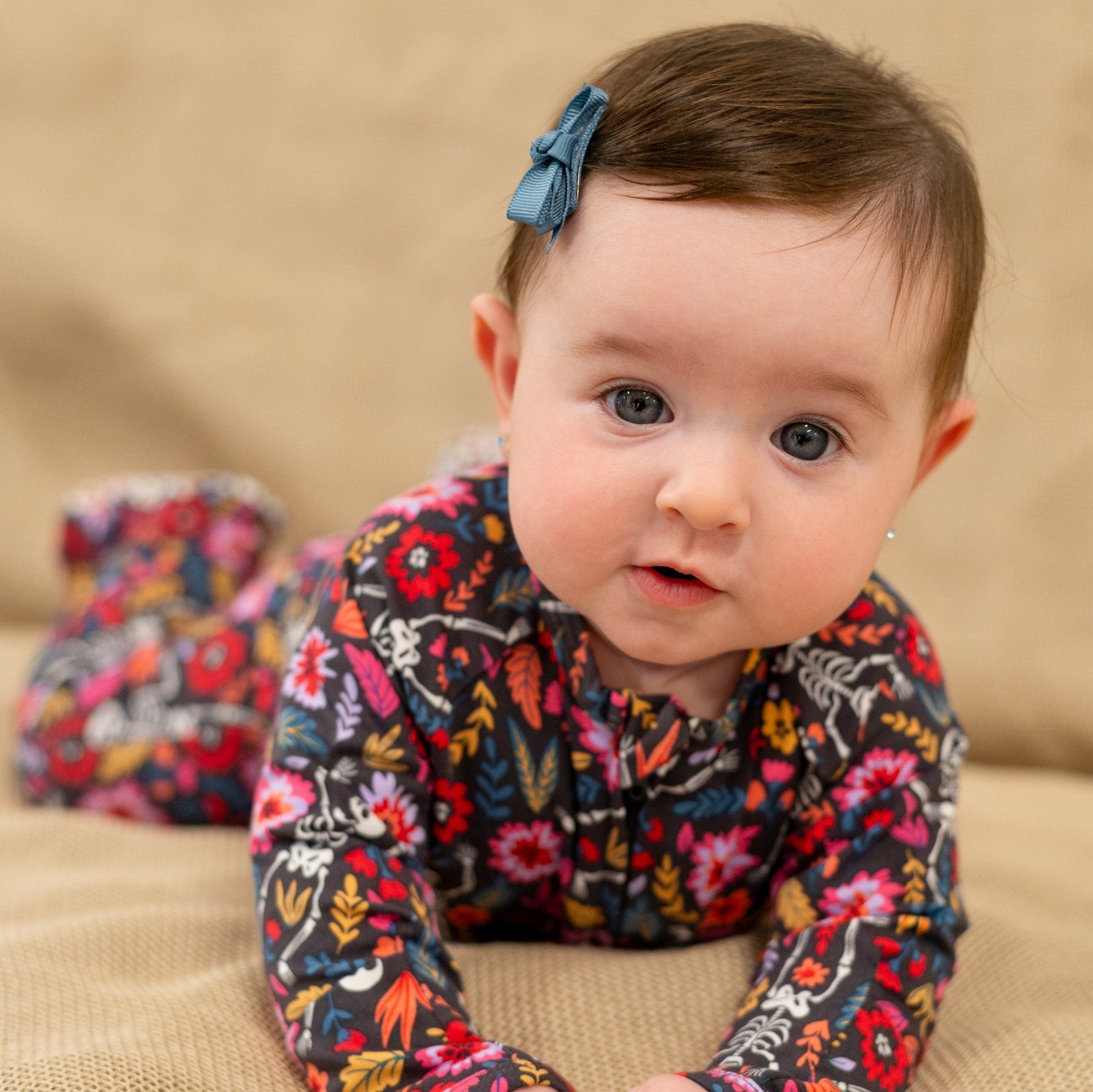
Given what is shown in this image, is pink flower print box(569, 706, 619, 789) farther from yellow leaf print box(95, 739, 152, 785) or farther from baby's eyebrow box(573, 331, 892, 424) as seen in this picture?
yellow leaf print box(95, 739, 152, 785)

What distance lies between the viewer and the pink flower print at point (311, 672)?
2.38 ft

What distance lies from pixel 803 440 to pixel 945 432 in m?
0.15

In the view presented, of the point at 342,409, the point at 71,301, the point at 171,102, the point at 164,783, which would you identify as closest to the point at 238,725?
the point at 164,783

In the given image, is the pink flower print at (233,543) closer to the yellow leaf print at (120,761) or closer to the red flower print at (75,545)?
the red flower print at (75,545)

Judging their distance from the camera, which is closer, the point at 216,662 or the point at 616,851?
the point at 616,851

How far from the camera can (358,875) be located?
0.68 m

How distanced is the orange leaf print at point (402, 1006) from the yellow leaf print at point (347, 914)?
0.03 metres

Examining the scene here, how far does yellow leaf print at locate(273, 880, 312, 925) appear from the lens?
67 cm

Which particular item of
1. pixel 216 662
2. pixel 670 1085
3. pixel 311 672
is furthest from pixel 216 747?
pixel 670 1085

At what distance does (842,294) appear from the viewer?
607 mm

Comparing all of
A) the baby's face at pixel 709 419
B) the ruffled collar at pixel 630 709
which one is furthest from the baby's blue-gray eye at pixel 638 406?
the ruffled collar at pixel 630 709

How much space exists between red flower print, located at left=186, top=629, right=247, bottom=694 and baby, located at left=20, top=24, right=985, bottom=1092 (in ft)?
0.94

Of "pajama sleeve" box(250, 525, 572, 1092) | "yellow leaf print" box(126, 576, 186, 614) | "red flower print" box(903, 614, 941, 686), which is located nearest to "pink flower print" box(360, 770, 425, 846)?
"pajama sleeve" box(250, 525, 572, 1092)

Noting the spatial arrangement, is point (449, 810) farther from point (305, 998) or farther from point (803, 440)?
point (803, 440)
